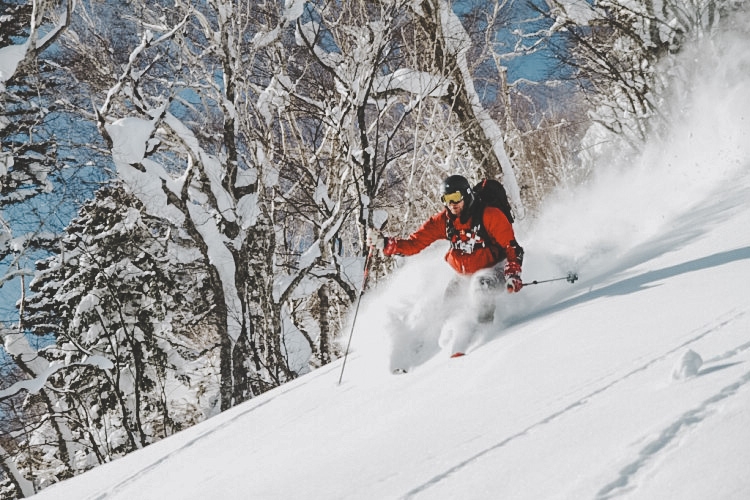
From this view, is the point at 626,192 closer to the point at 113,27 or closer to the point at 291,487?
the point at 291,487

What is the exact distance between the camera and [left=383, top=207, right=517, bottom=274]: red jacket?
170 inches

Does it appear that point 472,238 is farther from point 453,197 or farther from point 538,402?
point 538,402

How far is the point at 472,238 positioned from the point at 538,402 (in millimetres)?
2433

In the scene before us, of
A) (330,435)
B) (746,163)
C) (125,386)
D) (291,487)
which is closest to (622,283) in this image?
(330,435)

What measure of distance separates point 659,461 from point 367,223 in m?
8.02

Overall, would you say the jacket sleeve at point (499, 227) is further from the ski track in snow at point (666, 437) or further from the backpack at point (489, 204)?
the ski track in snow at point (666, 437)

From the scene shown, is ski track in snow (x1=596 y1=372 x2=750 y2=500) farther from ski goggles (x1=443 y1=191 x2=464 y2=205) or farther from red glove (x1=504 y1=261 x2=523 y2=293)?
ski goggles (x1=443 y1=191 x2=464 y2=205)

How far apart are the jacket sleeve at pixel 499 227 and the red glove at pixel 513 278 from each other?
177mm

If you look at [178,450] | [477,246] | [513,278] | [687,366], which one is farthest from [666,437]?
[178,450]

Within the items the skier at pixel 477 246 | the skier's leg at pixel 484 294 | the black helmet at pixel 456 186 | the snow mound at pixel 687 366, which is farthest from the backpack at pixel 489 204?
the snow mound at pixel 687 366

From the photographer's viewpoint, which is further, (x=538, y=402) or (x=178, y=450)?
(x=178, y=450)

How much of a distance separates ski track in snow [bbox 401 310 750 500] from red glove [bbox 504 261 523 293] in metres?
1.63

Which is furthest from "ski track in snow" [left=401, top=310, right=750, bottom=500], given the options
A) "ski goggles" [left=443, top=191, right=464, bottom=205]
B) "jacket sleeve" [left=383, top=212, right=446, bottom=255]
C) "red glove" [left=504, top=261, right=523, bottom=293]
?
"jacket sleeve" [left=383, top=212, right=446, bottom=255]

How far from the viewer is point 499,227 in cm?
435
